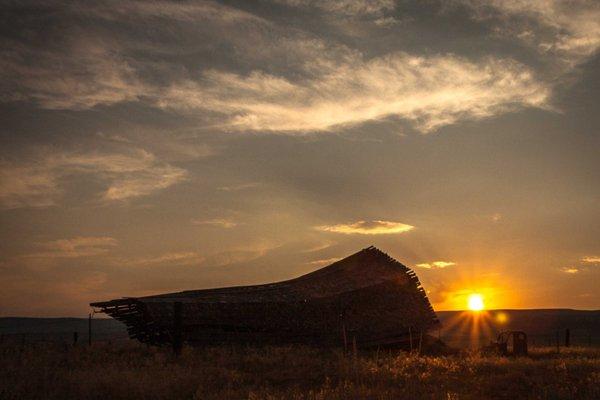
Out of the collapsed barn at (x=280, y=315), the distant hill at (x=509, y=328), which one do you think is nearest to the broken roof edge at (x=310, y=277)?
Result: the collapsed barn at (x=280, y=315)

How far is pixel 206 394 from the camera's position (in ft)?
43.4

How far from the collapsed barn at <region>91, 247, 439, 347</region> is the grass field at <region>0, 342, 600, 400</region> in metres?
3.70

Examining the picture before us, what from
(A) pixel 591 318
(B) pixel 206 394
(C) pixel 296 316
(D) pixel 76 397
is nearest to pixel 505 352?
(C) pixel 296 316

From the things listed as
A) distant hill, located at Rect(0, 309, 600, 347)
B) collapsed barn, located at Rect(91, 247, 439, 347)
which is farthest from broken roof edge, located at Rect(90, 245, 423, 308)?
distant hill, located at Rect(0, 309, 600, 347)

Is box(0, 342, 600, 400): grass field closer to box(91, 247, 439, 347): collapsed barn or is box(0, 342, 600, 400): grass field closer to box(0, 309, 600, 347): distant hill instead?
box(91, 247, 439, 347): collapsed barn

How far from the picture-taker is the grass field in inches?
528

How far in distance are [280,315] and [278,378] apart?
1027 centimetres

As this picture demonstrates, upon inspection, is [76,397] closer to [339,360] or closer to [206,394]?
[206,394]

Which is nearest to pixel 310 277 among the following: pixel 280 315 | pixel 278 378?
pixel 280 315

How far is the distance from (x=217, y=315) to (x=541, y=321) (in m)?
110

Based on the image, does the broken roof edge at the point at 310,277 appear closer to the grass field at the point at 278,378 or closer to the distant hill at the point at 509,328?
the grass field at the point at 278,378

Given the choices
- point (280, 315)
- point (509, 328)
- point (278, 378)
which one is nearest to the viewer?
point (278, 378)

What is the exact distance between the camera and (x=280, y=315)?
2698 cm

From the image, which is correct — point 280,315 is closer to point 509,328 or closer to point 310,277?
point 310,277
